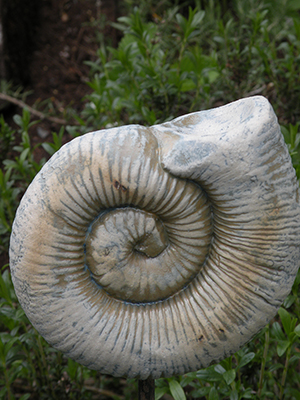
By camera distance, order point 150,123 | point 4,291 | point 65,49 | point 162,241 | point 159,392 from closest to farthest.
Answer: point 162,241 < point 159,392 < point 4,291 < point 150,123 < point 65,49

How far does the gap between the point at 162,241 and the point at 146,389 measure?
613mm

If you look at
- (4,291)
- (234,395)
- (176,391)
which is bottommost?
(234,395)

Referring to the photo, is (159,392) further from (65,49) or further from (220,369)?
(65,49)

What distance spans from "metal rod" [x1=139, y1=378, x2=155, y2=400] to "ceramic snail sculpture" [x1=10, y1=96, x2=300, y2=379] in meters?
0.21

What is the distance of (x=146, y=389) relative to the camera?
54.8 inches

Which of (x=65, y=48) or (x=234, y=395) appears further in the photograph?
(x=65, y=48)

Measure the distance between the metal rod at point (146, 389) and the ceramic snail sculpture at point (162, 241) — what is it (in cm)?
21

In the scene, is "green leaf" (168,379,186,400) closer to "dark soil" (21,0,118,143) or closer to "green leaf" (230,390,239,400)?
"green leaf" (230,390,239,400)

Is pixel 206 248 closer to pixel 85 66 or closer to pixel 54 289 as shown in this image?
pixel 54 289

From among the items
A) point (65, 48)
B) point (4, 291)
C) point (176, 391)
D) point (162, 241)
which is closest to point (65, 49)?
point (65, 48)

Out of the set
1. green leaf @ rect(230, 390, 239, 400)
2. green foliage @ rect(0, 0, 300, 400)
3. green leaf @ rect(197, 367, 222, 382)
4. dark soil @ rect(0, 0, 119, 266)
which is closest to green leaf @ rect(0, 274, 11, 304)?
green foliage @ rect(0, 0, 300, 400)

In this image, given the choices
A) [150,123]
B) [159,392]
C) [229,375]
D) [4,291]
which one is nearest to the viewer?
[229,375]

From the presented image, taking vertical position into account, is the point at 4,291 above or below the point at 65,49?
below

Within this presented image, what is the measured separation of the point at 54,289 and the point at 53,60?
2.98m
